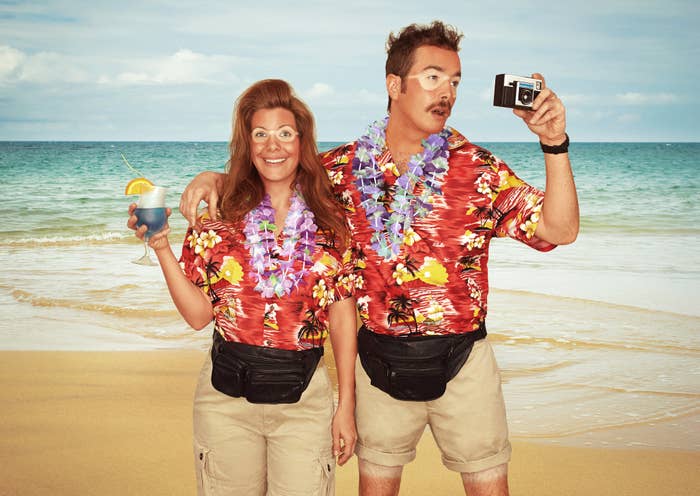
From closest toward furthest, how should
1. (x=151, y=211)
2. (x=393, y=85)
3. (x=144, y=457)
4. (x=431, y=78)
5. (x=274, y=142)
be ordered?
1. (x=151, y=211)
2. (x=274, y=142)
3. (x=431, y=78)
4. (x=393, y=85)
5. (x=144, y=457)

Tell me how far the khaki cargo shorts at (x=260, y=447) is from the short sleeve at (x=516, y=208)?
82 centimetres

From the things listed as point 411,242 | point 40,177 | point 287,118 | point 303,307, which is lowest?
point 40,177

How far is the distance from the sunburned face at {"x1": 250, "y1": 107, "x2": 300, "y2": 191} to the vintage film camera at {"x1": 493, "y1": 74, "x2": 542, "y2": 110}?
65cm

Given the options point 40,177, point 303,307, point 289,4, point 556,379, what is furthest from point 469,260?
point 289,4

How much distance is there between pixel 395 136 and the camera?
262cm

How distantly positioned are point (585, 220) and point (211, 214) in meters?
12.7

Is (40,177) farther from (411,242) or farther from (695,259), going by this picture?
(411,242)

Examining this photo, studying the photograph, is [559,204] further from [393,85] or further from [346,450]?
[346,450]

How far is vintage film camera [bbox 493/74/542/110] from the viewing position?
87.9 inches

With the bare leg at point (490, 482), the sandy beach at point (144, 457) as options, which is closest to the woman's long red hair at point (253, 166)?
the bare leg at point (490, 482)

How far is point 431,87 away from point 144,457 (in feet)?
7.83

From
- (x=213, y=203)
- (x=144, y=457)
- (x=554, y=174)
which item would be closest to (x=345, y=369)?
(x=213, y=203)

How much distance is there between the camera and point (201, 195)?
242 cm

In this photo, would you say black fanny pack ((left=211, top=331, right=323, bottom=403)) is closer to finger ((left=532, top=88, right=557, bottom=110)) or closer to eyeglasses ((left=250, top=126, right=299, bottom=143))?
eyeglasses ((left=250, top=126, right=299, bottom=143))
